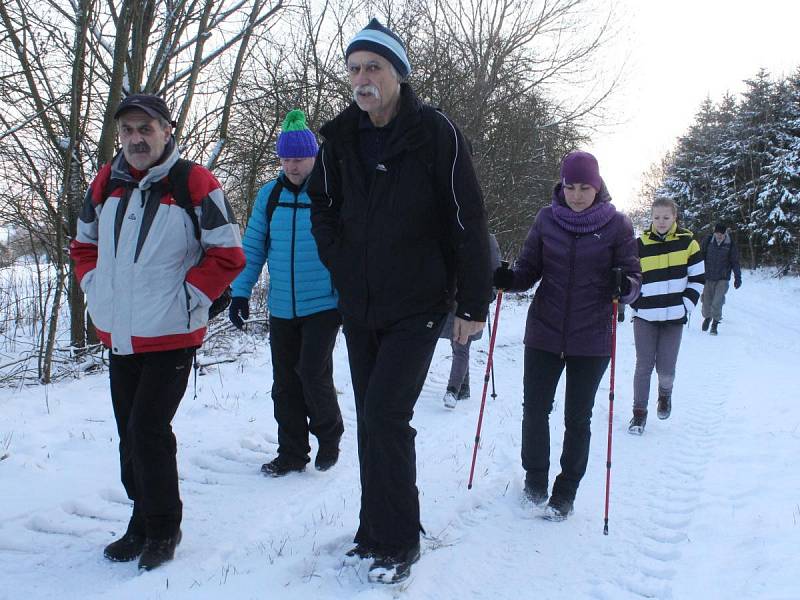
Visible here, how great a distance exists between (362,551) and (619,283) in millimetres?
2156

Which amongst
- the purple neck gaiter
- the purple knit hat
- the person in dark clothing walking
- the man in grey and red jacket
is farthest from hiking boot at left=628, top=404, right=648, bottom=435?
the person in dark clothing walking

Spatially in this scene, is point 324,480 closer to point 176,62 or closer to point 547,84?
point 176,62

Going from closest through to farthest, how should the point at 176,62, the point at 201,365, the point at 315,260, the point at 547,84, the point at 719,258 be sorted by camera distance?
the point at 315,260
the point at 201,365
the point at 176,62
the point at 719,258
the point at 547,84

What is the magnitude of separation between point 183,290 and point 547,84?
1703 centimetres

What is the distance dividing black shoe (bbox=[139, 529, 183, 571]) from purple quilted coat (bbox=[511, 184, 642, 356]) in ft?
7.72

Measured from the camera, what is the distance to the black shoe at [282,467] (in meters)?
4.28

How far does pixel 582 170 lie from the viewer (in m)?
3.83

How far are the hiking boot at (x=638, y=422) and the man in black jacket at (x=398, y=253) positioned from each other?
3.48m

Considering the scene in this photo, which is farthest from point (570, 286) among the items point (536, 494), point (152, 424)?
point (152, 424)

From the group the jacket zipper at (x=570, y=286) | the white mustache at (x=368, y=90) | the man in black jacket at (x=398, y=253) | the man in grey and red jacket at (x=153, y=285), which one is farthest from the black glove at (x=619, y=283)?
the man in grey and red jacket at (x=153, y=285)

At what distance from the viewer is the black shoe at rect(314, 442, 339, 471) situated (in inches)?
173

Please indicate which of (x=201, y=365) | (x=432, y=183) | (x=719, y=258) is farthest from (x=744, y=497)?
(x=719, y=258)

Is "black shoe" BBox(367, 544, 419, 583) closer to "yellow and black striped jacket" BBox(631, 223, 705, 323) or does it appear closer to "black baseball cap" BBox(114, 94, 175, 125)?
"black baseball cap" BBox(114, 94, 175, 125)

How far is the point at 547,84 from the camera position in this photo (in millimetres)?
17969
